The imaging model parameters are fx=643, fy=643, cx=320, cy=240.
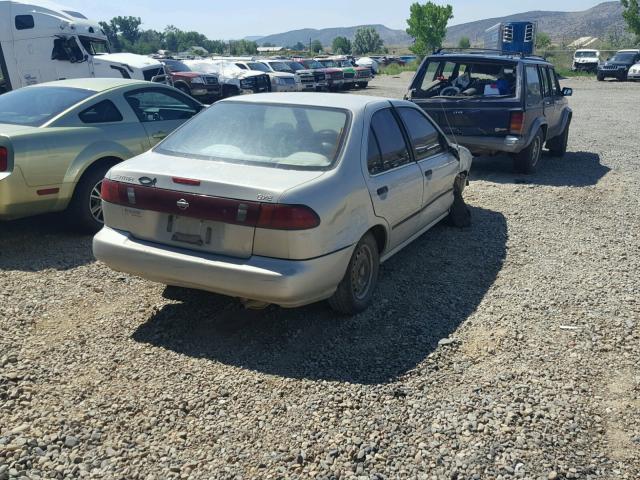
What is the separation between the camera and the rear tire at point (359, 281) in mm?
4535

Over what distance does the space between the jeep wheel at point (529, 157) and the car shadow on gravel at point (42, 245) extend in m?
6.57

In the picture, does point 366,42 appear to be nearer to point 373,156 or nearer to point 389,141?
point 389,141

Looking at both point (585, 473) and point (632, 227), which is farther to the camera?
point (632, 227)

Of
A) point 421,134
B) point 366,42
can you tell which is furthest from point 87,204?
point 366,42

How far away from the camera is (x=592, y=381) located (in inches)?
154

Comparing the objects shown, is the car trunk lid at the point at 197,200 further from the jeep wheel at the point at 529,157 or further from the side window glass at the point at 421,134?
the jeep wheel at the point at 529,157

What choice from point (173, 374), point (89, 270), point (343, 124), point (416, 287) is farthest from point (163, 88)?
point (173, 374)

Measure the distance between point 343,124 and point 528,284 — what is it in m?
2.15

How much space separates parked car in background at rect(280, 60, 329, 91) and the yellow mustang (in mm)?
23454

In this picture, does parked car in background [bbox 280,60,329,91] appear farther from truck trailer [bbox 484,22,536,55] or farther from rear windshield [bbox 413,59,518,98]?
rear windshield [bbox 413,59,518,98]

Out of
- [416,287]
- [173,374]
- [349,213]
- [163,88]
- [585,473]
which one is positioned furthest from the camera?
[163,88]

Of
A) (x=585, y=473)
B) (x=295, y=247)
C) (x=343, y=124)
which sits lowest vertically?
(x=585, y=473)

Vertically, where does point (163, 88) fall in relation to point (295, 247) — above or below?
above

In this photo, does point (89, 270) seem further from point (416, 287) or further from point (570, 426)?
point (570, 426)
